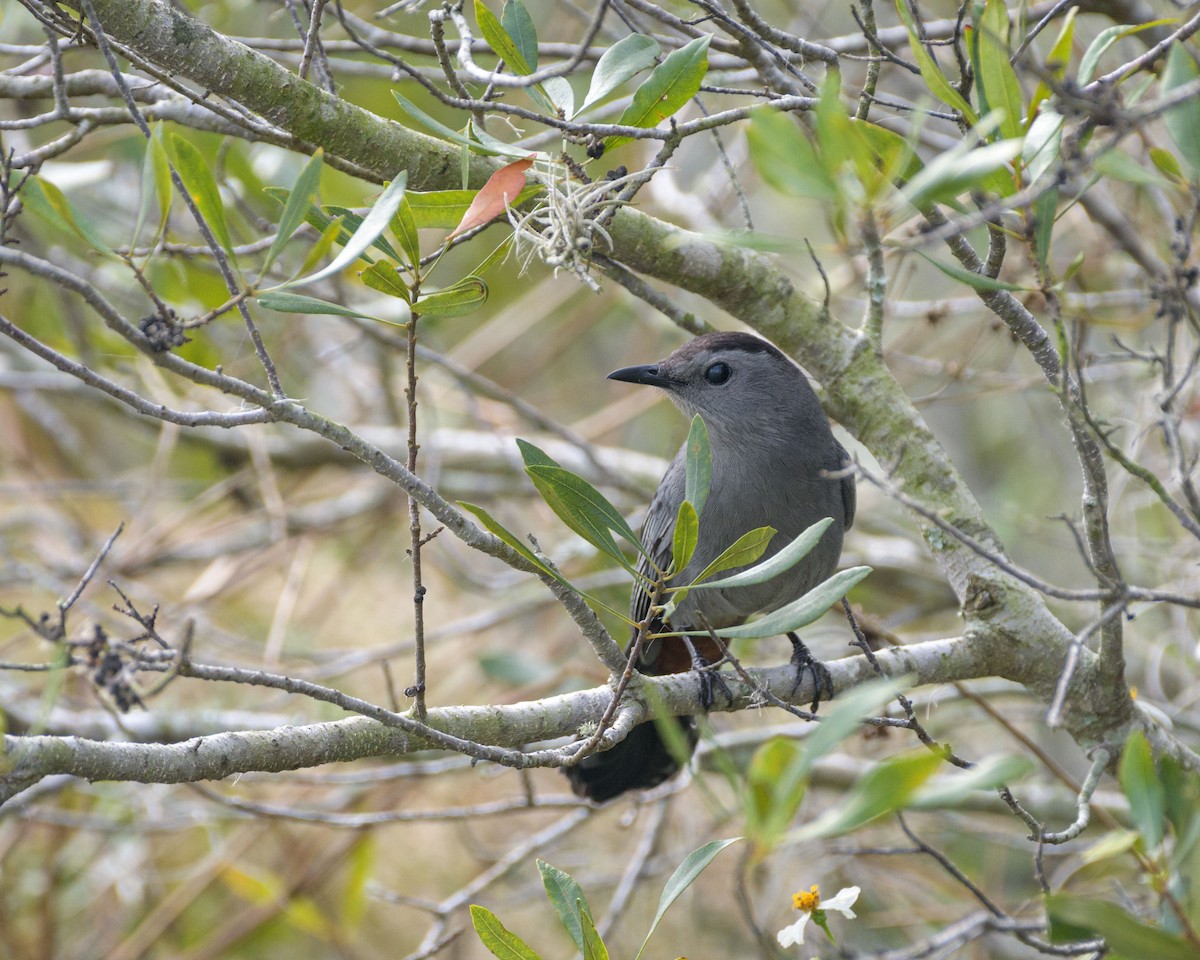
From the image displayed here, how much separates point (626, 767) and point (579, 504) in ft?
7.11

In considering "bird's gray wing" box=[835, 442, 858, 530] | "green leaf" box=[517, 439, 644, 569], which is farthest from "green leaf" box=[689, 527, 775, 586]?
"bird's gray wing" box=[835, 442, 858, 530]

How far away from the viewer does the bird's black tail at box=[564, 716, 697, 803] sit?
160 inches

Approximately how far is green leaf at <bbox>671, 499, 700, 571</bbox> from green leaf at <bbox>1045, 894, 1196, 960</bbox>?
89 centimetres

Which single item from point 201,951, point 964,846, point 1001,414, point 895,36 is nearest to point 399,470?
point 895,36

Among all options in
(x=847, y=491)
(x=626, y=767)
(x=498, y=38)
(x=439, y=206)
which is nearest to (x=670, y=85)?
(x=498, y=38)

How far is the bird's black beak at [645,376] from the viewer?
403 centimetres

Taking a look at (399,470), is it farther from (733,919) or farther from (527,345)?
(527,345)

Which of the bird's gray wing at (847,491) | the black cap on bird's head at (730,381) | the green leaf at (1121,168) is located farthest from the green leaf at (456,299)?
the bird's gray wing at (847,491)

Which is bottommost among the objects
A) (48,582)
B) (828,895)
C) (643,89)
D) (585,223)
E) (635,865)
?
(828,895)

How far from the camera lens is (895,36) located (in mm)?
4043

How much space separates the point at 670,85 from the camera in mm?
2393

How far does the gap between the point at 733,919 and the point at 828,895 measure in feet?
3.49

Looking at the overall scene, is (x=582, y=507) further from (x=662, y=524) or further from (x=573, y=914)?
(x=662, y=524)

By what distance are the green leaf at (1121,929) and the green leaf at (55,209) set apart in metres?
1.72
